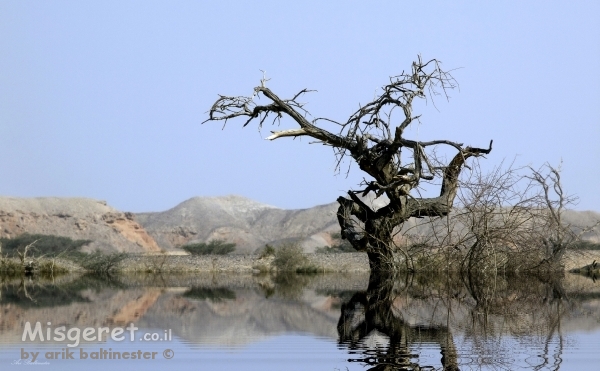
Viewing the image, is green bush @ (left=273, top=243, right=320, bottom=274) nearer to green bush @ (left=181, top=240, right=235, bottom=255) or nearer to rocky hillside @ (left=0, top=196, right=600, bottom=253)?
rocky hillside @ (left=0, top=196, right=600, bottom=253)

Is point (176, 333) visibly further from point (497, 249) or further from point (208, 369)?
point (497, 249)

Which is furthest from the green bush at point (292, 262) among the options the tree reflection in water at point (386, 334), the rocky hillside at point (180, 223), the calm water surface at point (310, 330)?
the tree reflection in water at point (386, 334)

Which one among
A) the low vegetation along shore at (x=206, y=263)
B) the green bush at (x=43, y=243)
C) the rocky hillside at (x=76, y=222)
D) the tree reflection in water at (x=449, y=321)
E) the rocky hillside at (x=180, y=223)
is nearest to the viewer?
the tree reflection in water at (x=449, y=321)

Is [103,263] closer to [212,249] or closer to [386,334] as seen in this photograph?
[212,249]

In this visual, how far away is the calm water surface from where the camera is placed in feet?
25.5

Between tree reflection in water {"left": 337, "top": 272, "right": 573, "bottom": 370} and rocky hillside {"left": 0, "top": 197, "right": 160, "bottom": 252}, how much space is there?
43817mm

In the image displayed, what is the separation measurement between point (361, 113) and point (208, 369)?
43.1 feet

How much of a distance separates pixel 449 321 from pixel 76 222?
5674cm

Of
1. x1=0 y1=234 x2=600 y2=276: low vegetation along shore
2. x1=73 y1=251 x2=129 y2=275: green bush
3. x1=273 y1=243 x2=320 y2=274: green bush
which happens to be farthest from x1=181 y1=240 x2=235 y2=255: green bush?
x1=273 y1=243 x2=320 y2=274: green bush

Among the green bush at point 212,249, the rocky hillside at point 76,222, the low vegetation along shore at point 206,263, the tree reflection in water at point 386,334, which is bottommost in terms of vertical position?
the tree reflection in water at point 386,334

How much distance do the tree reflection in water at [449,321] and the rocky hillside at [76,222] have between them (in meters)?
43.8

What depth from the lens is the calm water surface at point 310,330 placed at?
779cm

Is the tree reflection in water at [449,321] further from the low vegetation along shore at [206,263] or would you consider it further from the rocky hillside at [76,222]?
the rocky hillside at [76,222]

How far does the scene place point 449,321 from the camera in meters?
11.1
